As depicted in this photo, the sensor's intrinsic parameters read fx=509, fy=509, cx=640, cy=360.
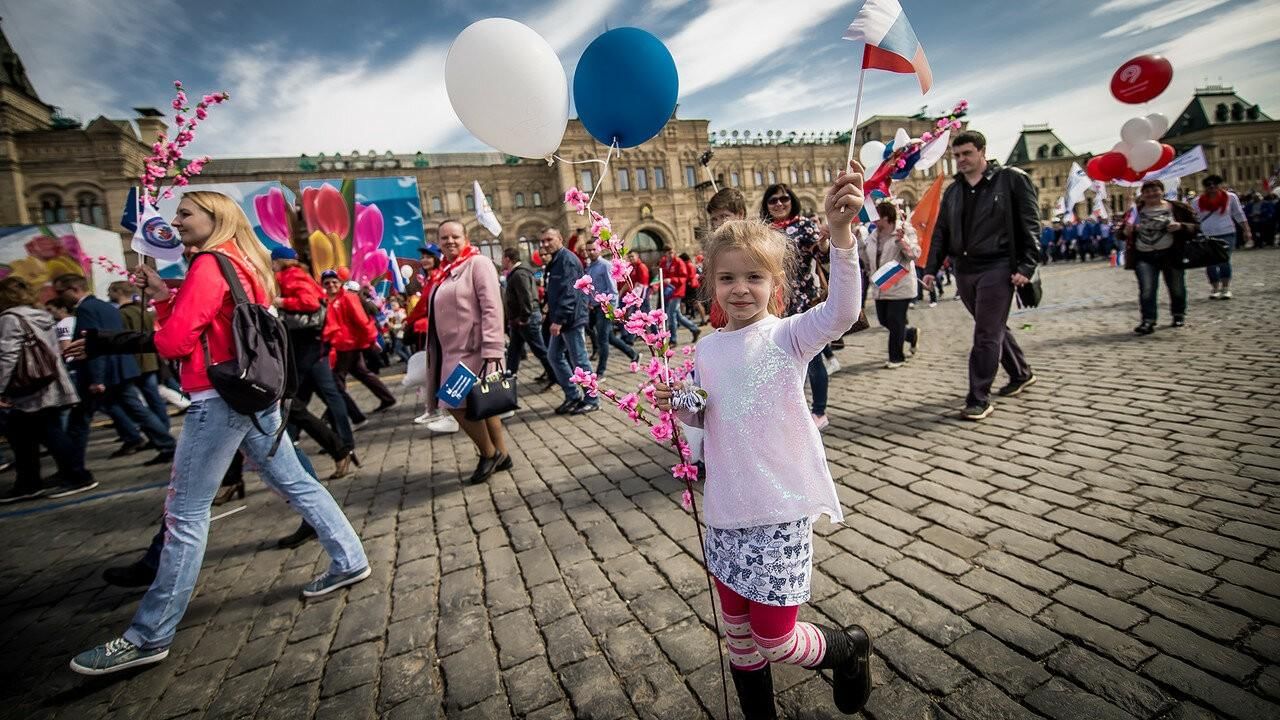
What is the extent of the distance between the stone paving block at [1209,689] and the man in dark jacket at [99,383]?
8.05m

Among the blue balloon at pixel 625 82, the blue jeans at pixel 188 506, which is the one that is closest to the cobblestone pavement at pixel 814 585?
the blue jeans at pixel 188 506

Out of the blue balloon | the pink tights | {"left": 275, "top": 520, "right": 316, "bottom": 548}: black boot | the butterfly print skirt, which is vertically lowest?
{"left": 275, "top": 520, "right": 316, "bottom": 548}: black boot

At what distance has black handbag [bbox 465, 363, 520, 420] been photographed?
12.2 ft

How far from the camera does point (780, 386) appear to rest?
1540 mm

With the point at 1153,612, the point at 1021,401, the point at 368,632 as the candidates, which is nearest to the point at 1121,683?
the point at 1153,612

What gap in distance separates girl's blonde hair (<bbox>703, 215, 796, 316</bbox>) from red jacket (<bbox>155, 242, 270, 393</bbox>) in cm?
224

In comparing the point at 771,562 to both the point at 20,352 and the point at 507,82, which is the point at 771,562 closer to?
the point at 507,82

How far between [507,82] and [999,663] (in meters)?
3.01

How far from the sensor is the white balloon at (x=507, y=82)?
2.31m

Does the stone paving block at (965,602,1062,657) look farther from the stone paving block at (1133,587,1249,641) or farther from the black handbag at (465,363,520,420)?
the black handbag at (465,363,520,420)

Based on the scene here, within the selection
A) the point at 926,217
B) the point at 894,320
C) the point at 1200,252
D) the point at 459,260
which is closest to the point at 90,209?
the point at 459,260

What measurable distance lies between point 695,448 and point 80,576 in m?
4.10

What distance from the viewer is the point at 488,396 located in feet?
12.2

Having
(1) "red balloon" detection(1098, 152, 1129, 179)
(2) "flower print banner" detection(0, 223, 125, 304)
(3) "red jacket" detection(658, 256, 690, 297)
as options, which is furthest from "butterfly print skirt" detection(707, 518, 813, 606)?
(2) "flower print banner" detection(0, 223, 125, 304)
